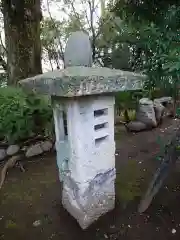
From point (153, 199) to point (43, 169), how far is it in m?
1.53

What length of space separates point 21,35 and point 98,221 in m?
3.72

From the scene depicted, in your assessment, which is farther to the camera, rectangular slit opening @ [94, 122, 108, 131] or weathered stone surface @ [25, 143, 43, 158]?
weathered stone surface @ [25, 143, 43, 158]

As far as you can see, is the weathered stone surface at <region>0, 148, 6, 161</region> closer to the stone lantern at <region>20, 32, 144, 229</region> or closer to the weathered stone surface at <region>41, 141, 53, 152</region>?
the weathered stone surface at <region>41, 141, 53, 152</region>

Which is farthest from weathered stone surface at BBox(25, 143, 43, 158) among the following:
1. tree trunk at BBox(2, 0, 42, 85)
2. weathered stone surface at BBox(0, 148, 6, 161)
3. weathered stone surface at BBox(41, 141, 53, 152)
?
tree trunk at BBox(2, 0, 42, 85)

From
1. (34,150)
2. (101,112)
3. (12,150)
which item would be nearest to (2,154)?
(12,150)

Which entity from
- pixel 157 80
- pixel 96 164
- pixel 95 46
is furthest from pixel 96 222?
pixel 95 46

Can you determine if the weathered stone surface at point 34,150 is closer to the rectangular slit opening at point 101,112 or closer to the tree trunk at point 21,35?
the tree trunk at point 21,35

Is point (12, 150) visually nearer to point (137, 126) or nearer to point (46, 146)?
Answer: point (46, 146)

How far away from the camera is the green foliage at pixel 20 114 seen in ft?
11.3

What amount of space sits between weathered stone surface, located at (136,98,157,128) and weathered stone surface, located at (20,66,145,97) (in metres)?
3.01

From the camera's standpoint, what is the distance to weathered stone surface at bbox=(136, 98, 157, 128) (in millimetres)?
4766

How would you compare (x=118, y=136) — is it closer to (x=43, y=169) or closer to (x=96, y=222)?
(x=43, y=169)

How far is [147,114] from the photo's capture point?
4781 millimetres

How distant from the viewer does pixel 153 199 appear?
7.43 ft
